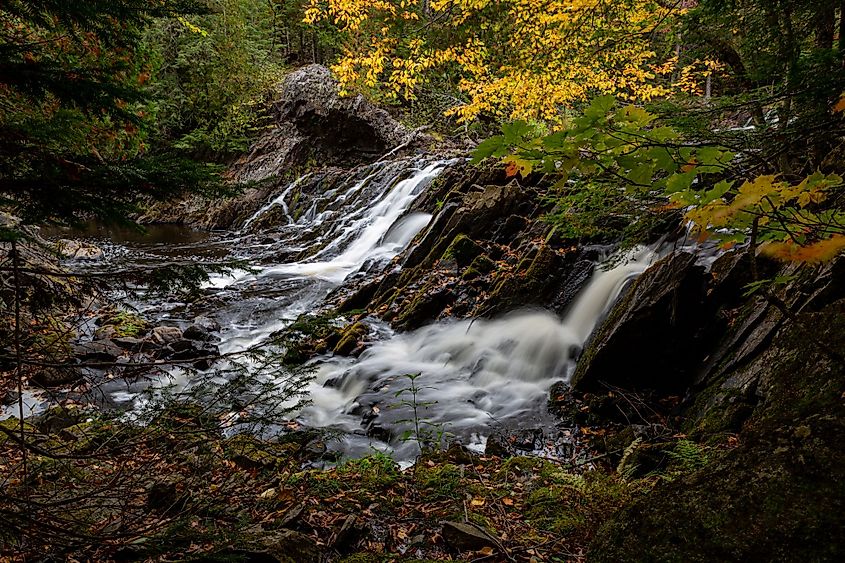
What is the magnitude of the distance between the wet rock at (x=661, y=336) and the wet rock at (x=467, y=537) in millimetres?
2949

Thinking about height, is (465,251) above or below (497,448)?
above

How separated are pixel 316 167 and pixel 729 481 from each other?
21833mm

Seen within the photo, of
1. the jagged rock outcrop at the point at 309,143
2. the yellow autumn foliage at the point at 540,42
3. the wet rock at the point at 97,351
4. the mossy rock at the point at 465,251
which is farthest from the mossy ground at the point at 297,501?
the jagged rock outcrop at the point at 309,143

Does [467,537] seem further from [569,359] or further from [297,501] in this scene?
[569,359]

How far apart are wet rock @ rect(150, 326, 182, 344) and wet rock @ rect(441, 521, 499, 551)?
258 inches

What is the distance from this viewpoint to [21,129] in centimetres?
230

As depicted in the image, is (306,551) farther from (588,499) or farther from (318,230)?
(318,230)

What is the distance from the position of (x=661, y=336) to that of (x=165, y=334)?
7.69 meters

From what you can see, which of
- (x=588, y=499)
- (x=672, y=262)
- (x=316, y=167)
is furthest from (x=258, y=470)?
(x=316, y=167)

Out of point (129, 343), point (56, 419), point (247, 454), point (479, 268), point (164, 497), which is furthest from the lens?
point (479, 268)

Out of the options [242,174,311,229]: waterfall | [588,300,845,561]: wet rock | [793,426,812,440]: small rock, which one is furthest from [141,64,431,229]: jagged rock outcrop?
[793,426,812,440]: small rock

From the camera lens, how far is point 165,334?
25.8 ft

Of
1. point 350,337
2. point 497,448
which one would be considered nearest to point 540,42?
point 350,337

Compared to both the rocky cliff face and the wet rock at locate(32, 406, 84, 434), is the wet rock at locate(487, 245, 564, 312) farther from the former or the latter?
the wet rock at locate(32, 406, 84, 434)
